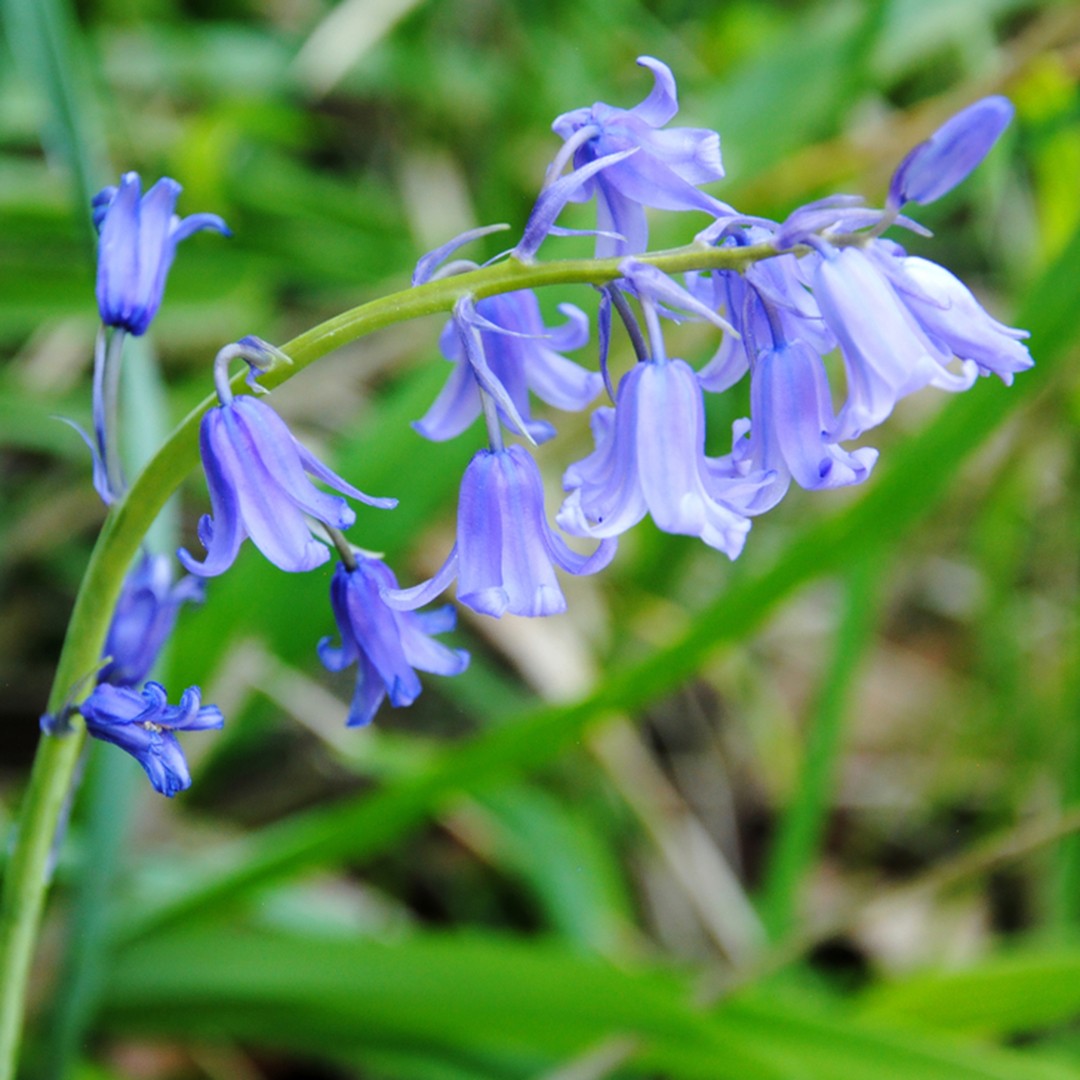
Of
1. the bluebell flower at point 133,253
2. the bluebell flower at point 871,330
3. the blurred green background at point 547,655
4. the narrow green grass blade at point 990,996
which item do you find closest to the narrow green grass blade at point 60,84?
the blurred green background at point 547,655

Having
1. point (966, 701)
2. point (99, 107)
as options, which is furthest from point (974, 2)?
point (99, 107)

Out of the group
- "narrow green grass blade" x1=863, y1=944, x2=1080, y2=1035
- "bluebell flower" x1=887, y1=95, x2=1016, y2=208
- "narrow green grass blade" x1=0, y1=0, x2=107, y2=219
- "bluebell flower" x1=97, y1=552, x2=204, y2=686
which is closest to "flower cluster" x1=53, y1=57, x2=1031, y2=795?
"bluebell flower" x1=887, y1=95, x2=1016, y2=208

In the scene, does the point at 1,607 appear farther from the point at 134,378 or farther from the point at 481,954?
the point at 481,954

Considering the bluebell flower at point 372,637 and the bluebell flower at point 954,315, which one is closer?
the bluebell flower at point 954,315

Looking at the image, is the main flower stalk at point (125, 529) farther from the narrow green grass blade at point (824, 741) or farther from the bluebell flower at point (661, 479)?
the narrow green grass blade at point (824, 741)

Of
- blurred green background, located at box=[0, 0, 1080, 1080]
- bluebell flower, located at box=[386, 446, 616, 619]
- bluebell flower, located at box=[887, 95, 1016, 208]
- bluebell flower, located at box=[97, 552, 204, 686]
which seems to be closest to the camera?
bluebell flower, located at box=[887, 95, 1016, 208]

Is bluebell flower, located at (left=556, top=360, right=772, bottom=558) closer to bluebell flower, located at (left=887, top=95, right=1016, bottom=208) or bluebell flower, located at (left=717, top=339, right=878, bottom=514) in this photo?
bluebell flower, located at (left=717, top=339, right=878, bottom=514)
